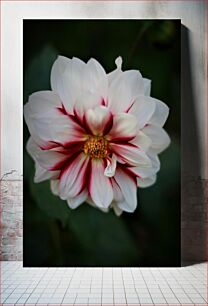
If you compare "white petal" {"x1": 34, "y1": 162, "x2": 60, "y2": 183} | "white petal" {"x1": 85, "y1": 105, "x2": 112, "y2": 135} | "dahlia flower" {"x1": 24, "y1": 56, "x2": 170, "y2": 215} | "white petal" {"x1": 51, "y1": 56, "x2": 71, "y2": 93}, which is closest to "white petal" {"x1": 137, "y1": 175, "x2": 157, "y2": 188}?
"dahlia flower" {"x1": 24, "y1": 56, "x2": 170, "y2": 215}

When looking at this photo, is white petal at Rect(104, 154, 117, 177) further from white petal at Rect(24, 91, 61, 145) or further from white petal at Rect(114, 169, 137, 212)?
white petal at Rect(24, 91, 61, 145)

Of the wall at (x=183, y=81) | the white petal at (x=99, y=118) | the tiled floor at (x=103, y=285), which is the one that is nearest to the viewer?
the tiled floor at (x=103, y=285)

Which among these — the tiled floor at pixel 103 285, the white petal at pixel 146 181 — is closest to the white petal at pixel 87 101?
the white petal at pixel 146 181

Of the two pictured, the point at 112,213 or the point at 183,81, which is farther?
the point at 183,81

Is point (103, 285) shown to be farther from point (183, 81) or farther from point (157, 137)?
point (183, 81)

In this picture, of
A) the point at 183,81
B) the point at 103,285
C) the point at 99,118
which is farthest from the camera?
the point at 183,81

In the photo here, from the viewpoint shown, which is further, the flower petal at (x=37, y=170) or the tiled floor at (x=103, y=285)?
the flower petal at (x=37, y=170)

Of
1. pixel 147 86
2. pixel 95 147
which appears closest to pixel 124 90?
pixel 147 86

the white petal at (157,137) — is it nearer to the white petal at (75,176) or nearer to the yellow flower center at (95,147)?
the yellow flower center at (95,147)
